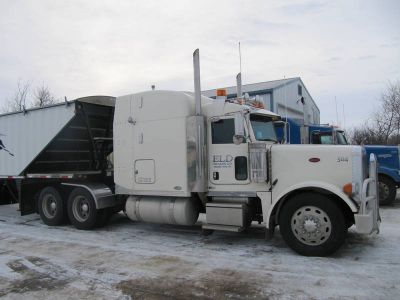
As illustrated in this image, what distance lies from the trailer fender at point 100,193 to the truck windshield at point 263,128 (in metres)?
3.97

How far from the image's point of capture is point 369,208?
20.5 feet

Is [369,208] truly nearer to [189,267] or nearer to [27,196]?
[189,267]

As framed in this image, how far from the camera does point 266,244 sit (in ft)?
23.7

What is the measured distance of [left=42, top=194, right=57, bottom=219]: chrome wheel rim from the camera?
9.89m

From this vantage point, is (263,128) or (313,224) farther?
(263,128)

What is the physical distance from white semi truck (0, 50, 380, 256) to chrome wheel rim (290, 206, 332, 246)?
0.02m

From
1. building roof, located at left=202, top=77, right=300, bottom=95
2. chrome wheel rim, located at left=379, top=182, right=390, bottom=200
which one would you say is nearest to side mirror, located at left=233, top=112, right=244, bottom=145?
chrome wheel rim, located at left=379, top=182, right=390, bottom=200

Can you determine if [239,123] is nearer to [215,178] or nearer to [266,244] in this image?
[215,178]

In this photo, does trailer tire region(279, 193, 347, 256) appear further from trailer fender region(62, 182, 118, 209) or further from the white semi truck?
trailer fender region(62, 182, 118, 209)

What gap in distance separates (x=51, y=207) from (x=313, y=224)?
22.2 ft

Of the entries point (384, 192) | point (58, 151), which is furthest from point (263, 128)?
point (384, 192)

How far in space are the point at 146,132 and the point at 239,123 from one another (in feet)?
7.39

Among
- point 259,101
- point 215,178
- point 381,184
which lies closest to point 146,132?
point 215,178

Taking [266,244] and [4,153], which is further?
[4,153]
